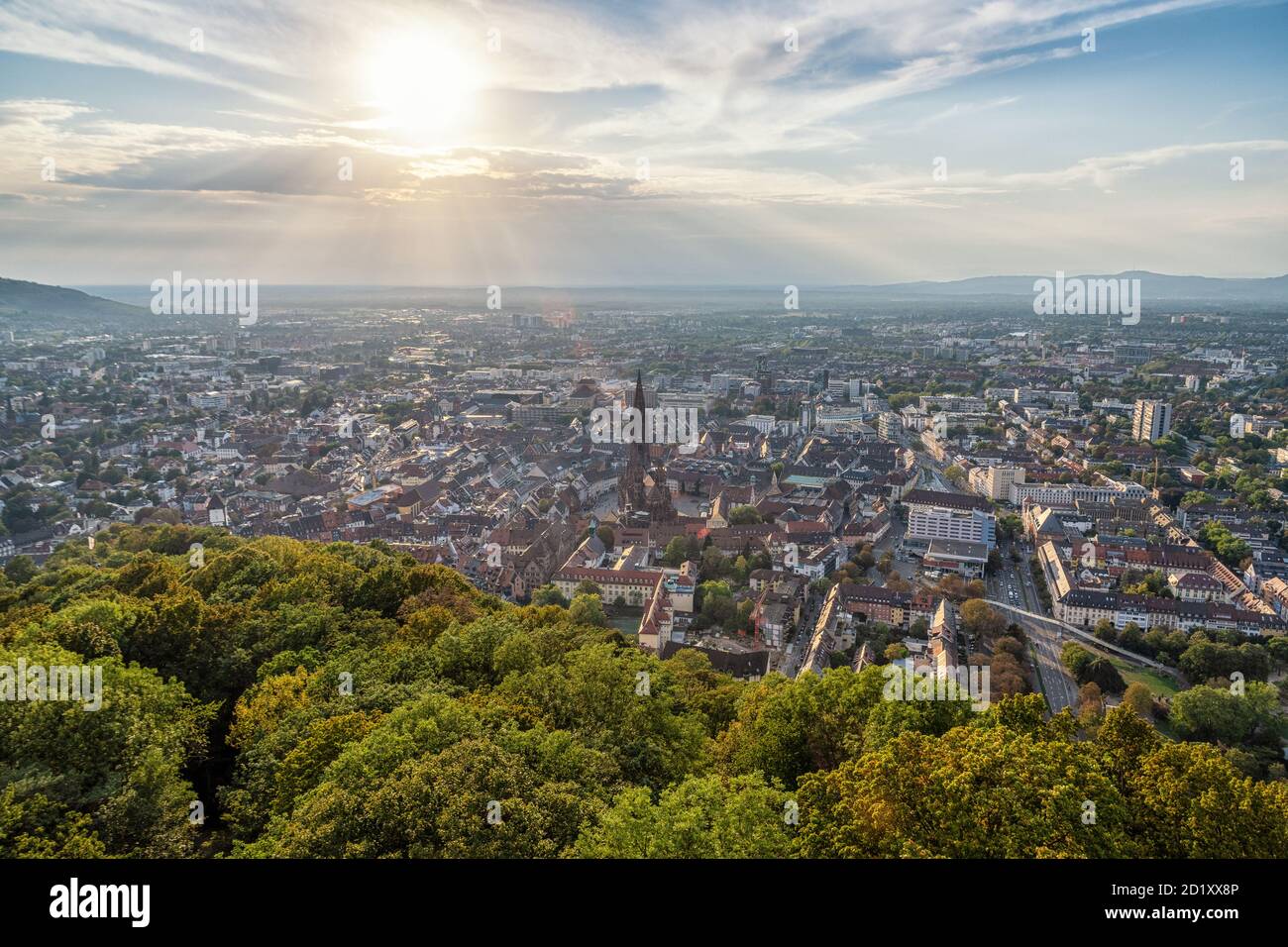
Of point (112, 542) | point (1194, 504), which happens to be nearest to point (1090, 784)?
point (112, 542)

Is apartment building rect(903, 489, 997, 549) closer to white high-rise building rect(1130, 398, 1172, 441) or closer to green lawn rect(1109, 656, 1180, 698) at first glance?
green lawn rect(1109, 656, 1180, 698)

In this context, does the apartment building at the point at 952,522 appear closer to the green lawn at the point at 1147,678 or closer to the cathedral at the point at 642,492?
the green lawn at the point at 1147,678

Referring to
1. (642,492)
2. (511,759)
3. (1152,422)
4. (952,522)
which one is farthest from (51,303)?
(511,759)

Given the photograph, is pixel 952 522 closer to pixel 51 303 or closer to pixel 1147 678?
pixel 1147 678

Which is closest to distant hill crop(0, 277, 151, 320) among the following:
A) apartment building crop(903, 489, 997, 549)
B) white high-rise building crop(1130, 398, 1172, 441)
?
apartment building crop(903, 489, 997, 549)

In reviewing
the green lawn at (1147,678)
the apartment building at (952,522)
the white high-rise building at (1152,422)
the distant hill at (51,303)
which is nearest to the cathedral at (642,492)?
the apartment building at (952,522)

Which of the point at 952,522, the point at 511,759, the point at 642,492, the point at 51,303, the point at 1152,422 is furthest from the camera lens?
the point at 51,303
